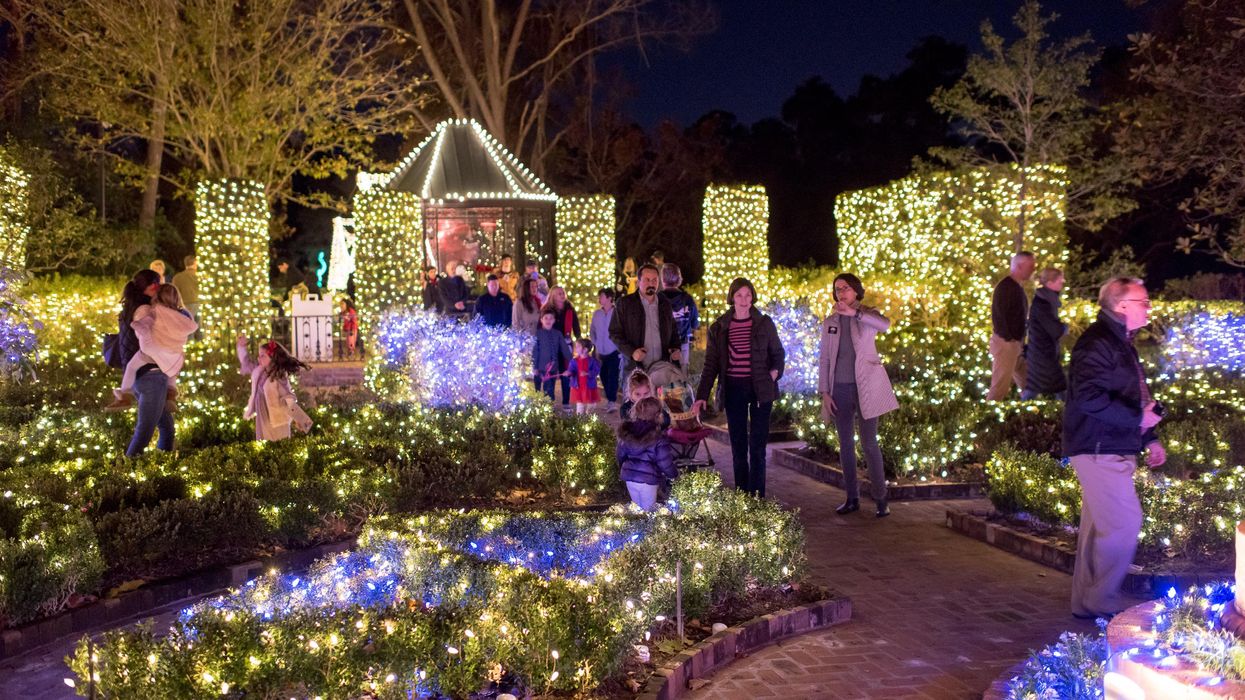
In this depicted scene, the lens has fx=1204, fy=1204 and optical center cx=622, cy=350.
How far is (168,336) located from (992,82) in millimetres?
12738

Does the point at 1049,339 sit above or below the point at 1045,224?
below

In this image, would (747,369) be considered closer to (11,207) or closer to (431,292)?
(431,292)

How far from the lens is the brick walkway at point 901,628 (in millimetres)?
5363

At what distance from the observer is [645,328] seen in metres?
9.84

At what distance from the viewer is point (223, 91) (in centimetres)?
2423

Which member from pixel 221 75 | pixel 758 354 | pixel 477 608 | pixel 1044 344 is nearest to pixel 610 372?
pixel 1044 344

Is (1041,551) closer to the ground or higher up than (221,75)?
closer to the ground

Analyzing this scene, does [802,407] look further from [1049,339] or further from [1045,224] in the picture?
[1045,224]

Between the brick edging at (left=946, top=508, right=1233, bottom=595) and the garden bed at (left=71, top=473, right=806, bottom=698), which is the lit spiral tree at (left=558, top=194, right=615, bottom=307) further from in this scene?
the garden bed at (left=71, top=473, right=806, bottom=698)

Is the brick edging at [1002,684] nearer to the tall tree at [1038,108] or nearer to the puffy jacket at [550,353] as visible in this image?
the puffy jacket at [550,353]

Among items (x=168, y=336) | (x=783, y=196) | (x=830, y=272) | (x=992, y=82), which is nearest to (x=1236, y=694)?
(x=168, y=336)

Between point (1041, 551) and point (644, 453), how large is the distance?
253cm

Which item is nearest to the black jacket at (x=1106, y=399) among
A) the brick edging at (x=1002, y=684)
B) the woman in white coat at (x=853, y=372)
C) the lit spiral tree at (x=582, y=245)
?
the brick edging at (x=1002, y=684)

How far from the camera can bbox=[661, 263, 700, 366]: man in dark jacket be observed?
422 inches
